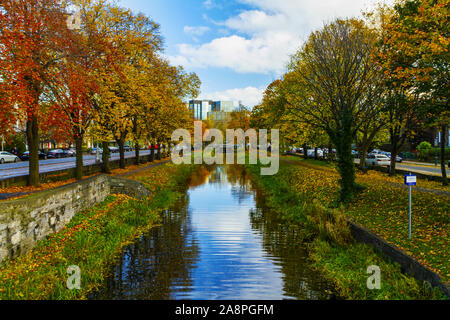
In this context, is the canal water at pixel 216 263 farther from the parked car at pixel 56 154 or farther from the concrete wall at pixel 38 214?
the parked car at pixel 56 154

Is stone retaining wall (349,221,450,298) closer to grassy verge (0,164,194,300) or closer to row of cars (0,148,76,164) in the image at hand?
grassy verge (0,164,194,300)

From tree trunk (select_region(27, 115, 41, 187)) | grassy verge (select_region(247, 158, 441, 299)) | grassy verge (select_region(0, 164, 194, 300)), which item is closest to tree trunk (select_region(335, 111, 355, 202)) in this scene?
grassy verge (select_region(247, 158, 441, 299))

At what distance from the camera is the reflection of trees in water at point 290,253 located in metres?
8.30

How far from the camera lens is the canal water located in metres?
8.08

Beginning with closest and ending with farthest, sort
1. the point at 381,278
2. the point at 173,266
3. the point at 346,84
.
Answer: the point at 381,278
the point at 173,266
the point at 346,84

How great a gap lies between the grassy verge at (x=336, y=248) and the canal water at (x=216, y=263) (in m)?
0.51

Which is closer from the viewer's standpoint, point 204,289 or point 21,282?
point 21,282

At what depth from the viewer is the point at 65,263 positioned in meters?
8.93

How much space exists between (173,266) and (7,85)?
32.2ft

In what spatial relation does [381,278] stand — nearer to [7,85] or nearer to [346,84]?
[346,84]
